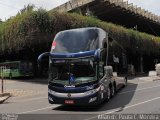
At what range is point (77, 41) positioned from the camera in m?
17.0

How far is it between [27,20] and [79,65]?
2173 centimetres

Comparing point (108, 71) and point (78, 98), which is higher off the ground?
point (108, 71)

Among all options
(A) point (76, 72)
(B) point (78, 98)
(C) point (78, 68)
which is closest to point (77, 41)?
(C) point (78, 68)

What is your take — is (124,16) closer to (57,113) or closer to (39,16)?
(39,16)

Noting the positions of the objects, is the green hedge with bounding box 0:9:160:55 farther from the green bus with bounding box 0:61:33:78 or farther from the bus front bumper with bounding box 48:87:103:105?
the bus front bumper with bounding box 48:87:103:105

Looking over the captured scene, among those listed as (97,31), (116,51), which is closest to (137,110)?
(97,31)

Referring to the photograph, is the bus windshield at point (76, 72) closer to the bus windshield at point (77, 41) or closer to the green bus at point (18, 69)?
the bus windshield at point (77, 41)

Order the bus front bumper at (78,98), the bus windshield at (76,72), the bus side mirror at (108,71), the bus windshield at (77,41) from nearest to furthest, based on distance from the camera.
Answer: the bus front bumper at (78,98)
the bus windshield at (76,72)
the bus windshield at (77,41)
the bus side mirror at (108,71)

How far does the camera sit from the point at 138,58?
63.1 metres

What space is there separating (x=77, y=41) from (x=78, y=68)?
1.30 meters

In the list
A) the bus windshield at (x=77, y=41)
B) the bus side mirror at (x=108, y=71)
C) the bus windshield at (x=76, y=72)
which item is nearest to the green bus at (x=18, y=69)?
the bus side mirror at (x=108, y=71)

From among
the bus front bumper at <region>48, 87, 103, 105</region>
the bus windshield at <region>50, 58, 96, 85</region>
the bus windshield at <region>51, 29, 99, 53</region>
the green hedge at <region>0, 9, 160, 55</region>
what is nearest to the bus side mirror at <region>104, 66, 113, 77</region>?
the bus windshield at <region>51, 29, 99, 53</region>

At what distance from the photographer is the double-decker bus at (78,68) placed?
632 inches

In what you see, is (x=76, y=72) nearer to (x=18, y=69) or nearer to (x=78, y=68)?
(x=78, y=68)
